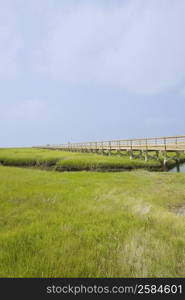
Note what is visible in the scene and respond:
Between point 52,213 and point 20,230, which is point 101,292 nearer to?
point 20,230

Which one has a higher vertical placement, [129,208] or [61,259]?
[61,259]

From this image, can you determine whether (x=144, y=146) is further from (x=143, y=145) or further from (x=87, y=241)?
(x=87, y=241)

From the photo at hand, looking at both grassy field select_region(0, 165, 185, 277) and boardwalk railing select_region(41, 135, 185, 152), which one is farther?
boardwalk railing select_region(41, 135, 185, 152)

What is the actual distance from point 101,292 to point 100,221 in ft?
7.61

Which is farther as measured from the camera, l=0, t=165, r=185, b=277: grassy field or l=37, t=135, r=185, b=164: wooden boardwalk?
l=37, t=135, r=185, b=164: wooden boardwalk

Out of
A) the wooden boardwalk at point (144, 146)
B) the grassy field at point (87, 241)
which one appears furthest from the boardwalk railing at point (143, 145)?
the grassy field at point (87, 241)

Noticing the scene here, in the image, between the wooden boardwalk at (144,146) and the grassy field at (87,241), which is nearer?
the grassy field at (87,241)

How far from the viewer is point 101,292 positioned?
2314 millimetres

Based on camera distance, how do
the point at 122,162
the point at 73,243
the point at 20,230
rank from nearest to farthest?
the point at 73,243 < the point at 20,230 < the point at 122,162

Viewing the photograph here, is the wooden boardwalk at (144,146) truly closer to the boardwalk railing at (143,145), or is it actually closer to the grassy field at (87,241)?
the boardwalk railing at (143,145)

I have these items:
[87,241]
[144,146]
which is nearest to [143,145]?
[144,146]

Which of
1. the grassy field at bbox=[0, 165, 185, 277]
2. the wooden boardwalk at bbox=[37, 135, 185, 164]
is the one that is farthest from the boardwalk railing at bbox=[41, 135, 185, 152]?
the grassy field at bbox=[0, 165, 185, 277]

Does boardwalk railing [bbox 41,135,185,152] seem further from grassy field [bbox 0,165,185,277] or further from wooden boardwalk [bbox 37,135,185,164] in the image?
grassy field [bbox 0,165,185,277]

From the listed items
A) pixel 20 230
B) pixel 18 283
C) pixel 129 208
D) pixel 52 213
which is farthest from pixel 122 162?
pixel 18 283
